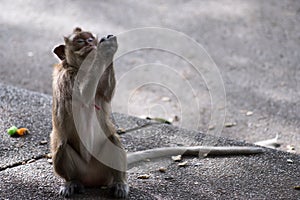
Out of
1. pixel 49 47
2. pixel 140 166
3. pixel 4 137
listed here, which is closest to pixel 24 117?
pixel 4 137

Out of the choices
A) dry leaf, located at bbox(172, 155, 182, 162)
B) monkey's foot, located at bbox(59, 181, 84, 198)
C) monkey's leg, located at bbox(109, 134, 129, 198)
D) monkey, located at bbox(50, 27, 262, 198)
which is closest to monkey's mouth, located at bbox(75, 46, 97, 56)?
monkey, located at bbox(50, 27, 262, 198)

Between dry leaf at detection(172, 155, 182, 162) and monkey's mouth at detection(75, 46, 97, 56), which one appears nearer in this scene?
monkey's mouth at detection(75, 46, 97, 56)

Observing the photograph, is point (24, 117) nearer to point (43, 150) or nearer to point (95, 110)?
point (43, 150)

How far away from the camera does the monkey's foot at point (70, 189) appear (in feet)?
12.8

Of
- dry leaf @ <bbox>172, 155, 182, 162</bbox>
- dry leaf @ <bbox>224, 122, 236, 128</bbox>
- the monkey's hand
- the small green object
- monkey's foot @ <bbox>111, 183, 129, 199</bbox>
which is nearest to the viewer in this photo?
the monkey's hand

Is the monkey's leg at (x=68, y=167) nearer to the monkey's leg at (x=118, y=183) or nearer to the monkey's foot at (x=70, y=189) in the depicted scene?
the monkey's foot at (x=70, y=189)

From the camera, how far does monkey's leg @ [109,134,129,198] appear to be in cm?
390

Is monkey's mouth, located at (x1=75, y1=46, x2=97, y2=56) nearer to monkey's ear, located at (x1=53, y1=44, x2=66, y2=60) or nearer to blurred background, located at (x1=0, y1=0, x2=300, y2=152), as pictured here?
monkey's ear, located at (x1=53, y1=44, x2=66, y2=60)

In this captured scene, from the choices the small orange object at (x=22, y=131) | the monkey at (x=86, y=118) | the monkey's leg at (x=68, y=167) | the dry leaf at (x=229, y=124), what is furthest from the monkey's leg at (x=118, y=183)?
the dry leaf at (x=229, y=124)

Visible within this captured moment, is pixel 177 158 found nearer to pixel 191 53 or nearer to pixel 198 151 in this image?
pixel 198 151

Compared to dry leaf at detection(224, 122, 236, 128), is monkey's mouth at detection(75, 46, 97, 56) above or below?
above

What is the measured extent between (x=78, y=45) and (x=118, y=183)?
3.29ft

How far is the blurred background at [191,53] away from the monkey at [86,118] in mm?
2485

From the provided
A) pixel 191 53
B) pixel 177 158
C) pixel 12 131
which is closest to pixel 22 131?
pixel 12 131
